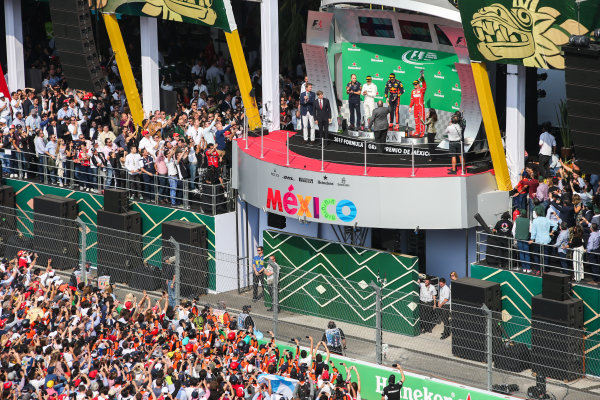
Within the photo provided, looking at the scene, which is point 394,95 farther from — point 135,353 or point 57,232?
point 135,353

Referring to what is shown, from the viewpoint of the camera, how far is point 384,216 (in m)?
30.3

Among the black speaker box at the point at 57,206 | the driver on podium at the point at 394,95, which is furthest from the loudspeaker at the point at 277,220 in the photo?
the black speaker box at the point at 57,206

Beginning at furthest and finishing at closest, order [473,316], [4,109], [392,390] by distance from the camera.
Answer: [4,109] → [473,316] → [392,390]

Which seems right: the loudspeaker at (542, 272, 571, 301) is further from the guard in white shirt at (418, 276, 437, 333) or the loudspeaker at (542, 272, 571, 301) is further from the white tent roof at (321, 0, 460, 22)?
the white tent roof at (321, 0, 460, 22)

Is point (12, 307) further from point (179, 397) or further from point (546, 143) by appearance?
point (546, 143)

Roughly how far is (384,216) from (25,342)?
8653 mm

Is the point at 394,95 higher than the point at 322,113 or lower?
higher

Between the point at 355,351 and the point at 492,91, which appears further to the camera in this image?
the point at 492,91

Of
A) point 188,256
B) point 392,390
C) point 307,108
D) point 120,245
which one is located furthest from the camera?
point 120,245

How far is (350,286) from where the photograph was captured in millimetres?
30266

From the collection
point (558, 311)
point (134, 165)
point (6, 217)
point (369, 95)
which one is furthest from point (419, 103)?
point (6, 217)

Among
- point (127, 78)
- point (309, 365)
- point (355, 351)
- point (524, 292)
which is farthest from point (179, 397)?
point (127, 78)

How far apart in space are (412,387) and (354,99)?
30.3 feet

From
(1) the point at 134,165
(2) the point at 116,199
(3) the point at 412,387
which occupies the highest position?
(1) the point at 134,165
